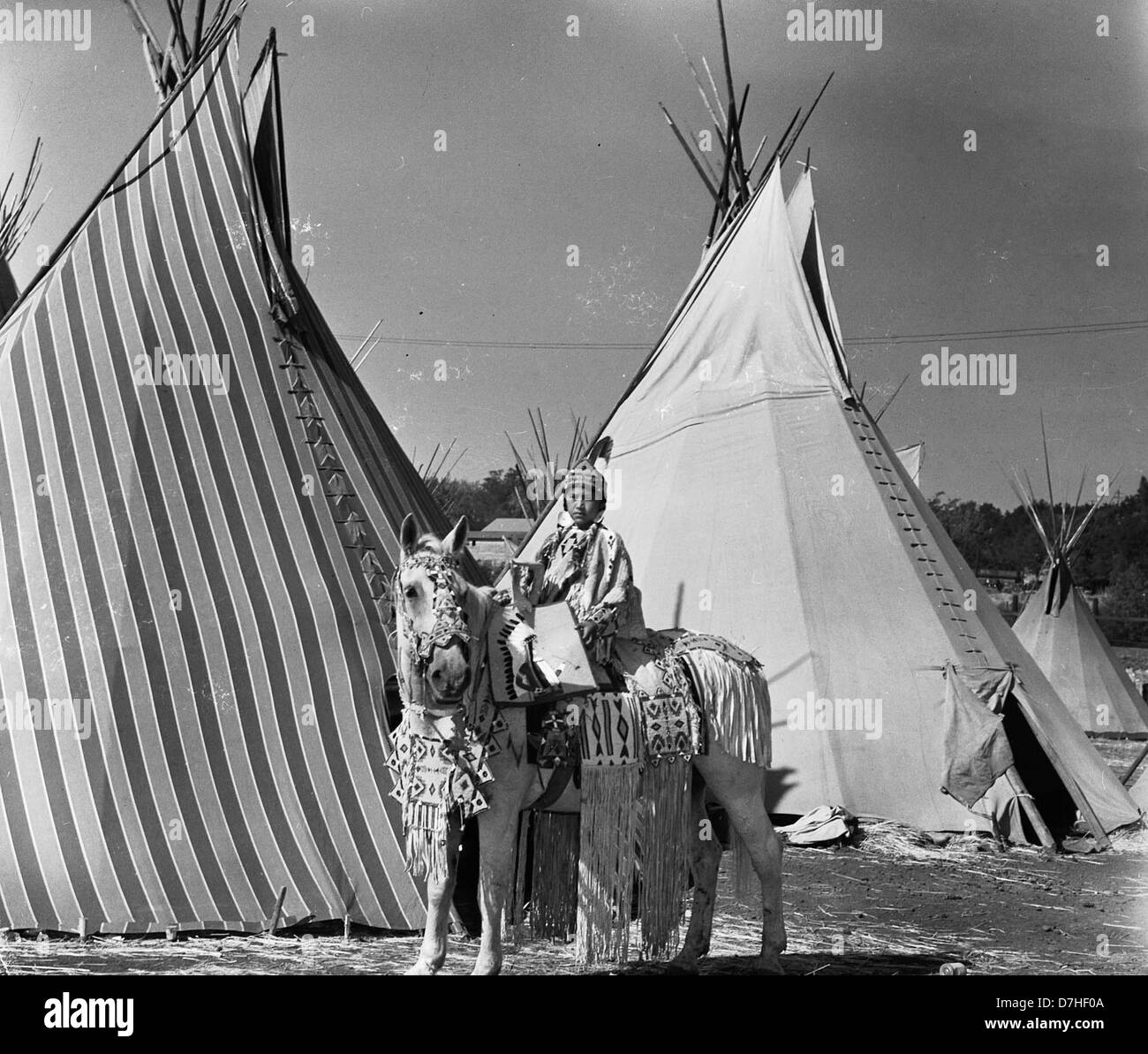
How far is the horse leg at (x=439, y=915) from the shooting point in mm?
4379

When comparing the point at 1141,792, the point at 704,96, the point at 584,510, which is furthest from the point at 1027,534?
the point at 584,510

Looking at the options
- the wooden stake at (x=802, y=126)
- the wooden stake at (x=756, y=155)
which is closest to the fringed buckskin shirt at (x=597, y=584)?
the wooden stake at (x=802, y=126)

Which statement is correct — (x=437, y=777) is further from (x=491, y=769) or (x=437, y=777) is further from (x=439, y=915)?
(x=439, y=915)

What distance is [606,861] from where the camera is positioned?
485 cm

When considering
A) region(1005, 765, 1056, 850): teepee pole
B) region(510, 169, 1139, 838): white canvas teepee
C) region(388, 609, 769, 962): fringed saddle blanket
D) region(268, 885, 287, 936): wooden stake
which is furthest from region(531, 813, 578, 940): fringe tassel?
region(1005, 765, 1056, 850): teepee pole

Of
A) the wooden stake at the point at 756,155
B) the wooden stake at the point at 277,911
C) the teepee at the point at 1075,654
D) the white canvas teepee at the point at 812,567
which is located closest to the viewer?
the wooden stake at the point at 277,911

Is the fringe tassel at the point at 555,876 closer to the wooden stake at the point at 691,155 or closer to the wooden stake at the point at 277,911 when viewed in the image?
the wooden stake at the point at 277,911

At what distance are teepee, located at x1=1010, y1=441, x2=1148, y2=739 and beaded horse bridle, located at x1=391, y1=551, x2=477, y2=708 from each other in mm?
10579

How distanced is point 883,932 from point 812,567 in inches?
124

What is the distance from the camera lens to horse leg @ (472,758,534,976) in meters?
4.45

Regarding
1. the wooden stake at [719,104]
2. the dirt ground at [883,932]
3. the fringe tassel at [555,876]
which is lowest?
the dirt ground at [883,932]

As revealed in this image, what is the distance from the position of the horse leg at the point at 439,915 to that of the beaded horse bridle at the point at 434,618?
51 cm
